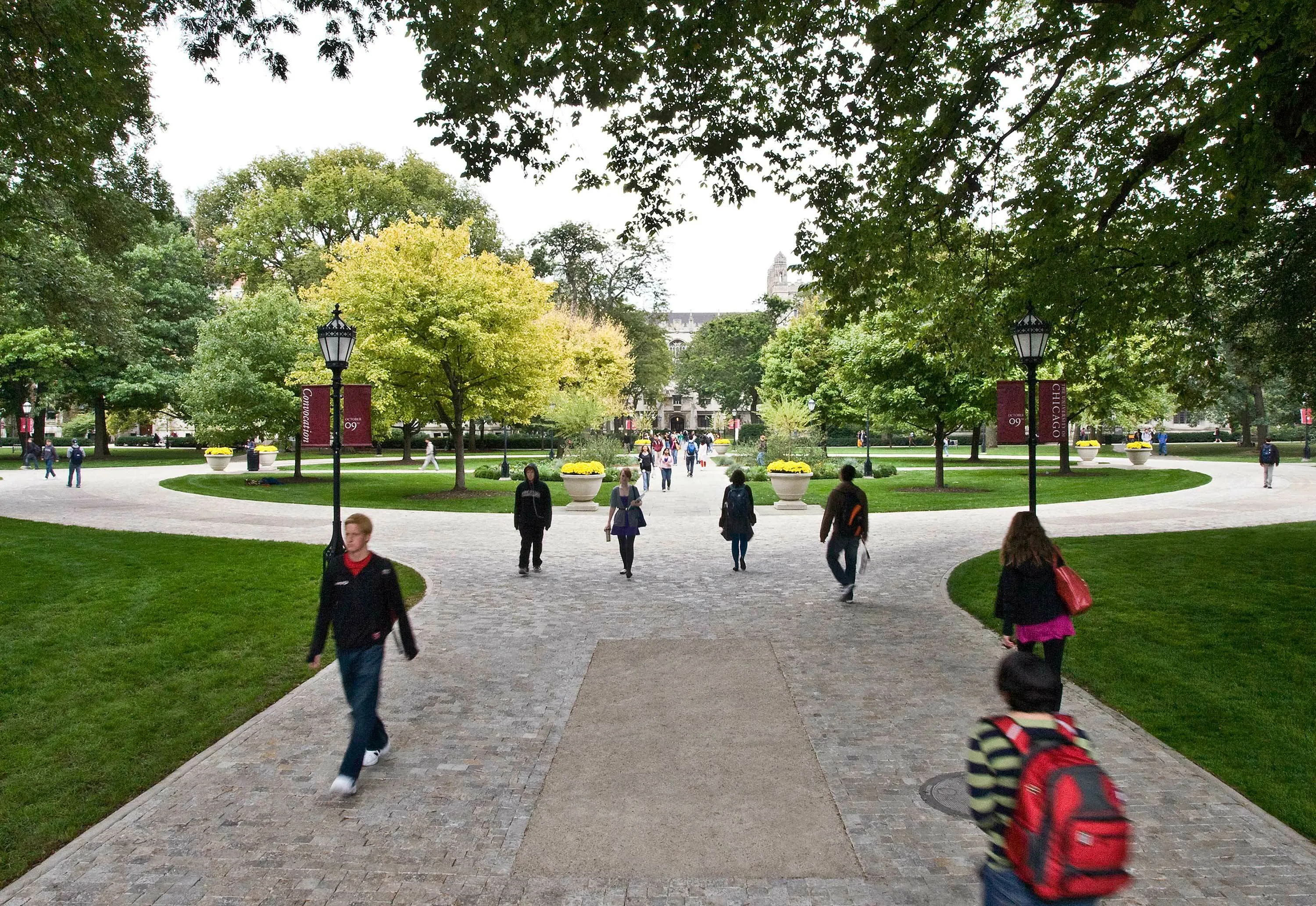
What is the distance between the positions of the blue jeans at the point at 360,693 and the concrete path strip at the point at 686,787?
1.19m

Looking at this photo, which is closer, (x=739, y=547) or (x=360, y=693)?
(x=360, y=693)

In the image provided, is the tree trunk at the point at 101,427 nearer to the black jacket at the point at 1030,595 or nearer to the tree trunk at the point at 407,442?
the tree trunk at the point at 407,442

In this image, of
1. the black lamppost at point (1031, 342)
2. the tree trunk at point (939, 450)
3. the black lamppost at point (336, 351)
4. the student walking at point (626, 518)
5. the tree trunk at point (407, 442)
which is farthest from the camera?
the tree trunk at point (407, 442)

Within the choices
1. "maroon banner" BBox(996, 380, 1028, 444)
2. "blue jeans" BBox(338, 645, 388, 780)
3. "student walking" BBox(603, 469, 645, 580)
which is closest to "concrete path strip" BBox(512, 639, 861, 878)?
"blue jeans" BBox(338, 645, 388, 780)

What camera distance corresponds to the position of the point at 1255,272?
46.4 feet

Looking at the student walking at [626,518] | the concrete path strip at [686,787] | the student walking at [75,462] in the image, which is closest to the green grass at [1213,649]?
the concrete path strip at [686,787]

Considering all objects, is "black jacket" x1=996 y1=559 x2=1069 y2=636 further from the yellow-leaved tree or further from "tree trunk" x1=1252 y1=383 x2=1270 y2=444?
"tree trunk" x1=1252 y1=383 x2=1270 y2=444

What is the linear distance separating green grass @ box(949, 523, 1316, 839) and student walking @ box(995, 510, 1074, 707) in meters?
0.91

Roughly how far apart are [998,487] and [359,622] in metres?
26.0

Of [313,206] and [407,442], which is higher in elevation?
[313,206]

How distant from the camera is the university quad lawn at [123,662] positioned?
5602mm

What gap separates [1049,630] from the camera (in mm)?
6016

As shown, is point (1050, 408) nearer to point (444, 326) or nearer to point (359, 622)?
point (359, 622)

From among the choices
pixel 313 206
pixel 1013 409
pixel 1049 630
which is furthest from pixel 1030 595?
pixel 313 206
